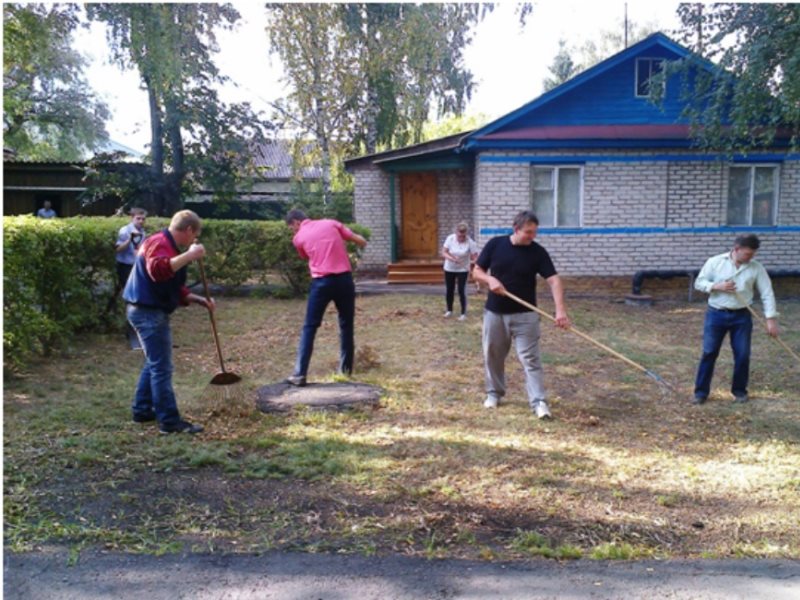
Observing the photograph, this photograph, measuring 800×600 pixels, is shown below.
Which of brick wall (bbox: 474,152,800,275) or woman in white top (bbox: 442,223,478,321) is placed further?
brick wall (bbox: 474,152,800,275)

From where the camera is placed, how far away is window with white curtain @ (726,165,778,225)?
14.0 metres

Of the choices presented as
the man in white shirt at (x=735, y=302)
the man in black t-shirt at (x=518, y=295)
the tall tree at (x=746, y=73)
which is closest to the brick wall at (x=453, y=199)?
the tall tree at (x=746, y=73)

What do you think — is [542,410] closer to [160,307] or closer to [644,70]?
[160,307]

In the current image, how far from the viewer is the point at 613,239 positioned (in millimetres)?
14000

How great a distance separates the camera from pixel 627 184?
1381cm

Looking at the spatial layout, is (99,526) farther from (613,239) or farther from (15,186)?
(15,186)

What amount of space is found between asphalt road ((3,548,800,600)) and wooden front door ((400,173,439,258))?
14.6m

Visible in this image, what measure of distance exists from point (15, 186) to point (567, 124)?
16523mm

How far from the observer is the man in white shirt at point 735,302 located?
20.1 ft

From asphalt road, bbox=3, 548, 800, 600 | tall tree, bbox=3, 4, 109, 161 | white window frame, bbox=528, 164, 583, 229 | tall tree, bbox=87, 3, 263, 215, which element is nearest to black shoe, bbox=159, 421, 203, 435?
asphalt road, bbox=3, 548, 800, 600

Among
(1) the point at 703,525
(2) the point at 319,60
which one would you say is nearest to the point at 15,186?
(2) the point at 319,60

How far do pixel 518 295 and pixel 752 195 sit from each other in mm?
10463

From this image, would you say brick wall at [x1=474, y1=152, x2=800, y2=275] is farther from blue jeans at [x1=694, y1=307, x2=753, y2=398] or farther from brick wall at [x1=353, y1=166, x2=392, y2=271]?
blue jeans at [x1=694, y1=307, x2=753, y2=398]

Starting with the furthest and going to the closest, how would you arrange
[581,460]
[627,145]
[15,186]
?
1. [15,186]
2. [627,145]
3. [581,460]
